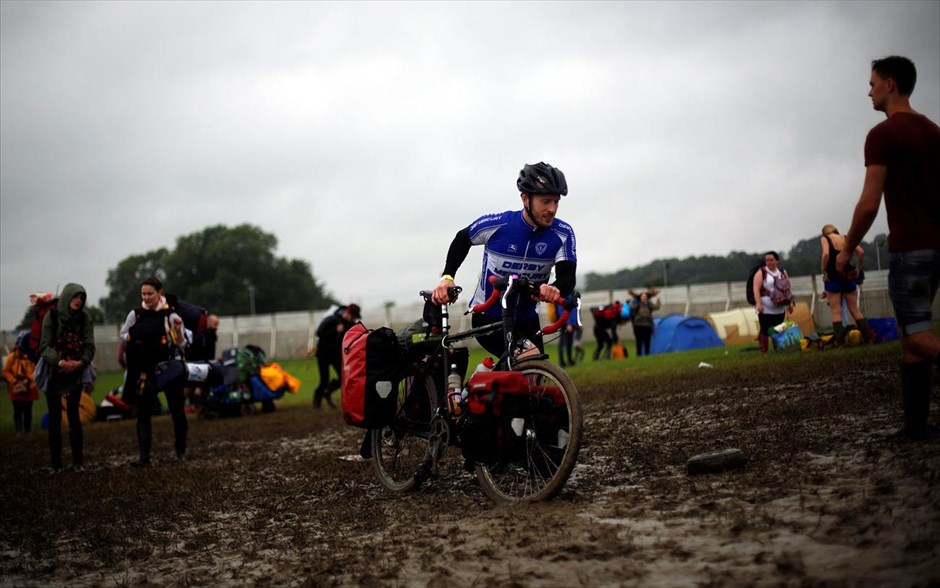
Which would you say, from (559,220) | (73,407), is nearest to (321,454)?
(73,407)

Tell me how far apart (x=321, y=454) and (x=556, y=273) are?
565 cm

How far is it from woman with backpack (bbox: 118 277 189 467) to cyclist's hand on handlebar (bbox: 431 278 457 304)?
597cm

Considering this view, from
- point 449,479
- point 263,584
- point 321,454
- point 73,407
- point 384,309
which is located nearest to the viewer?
point 263,584

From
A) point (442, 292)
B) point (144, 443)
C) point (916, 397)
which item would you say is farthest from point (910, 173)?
point (144, 443)

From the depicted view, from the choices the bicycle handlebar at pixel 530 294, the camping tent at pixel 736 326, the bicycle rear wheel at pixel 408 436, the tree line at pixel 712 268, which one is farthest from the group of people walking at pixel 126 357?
the camping tent at pixel 736 326

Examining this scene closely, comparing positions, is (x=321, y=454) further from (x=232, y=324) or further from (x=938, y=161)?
(x=232, y=324)

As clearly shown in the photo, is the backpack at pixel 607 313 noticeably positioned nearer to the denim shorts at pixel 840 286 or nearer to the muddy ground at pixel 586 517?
the denim shorts at pixel 840 286

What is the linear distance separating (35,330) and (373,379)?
11394 mm

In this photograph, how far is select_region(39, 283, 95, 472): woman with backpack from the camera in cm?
1170

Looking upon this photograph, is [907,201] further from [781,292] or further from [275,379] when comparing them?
[275,379]

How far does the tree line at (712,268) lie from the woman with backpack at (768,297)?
604 mm

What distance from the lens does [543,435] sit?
229 inches

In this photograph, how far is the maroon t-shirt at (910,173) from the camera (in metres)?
5.36

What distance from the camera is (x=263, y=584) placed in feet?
15.6
